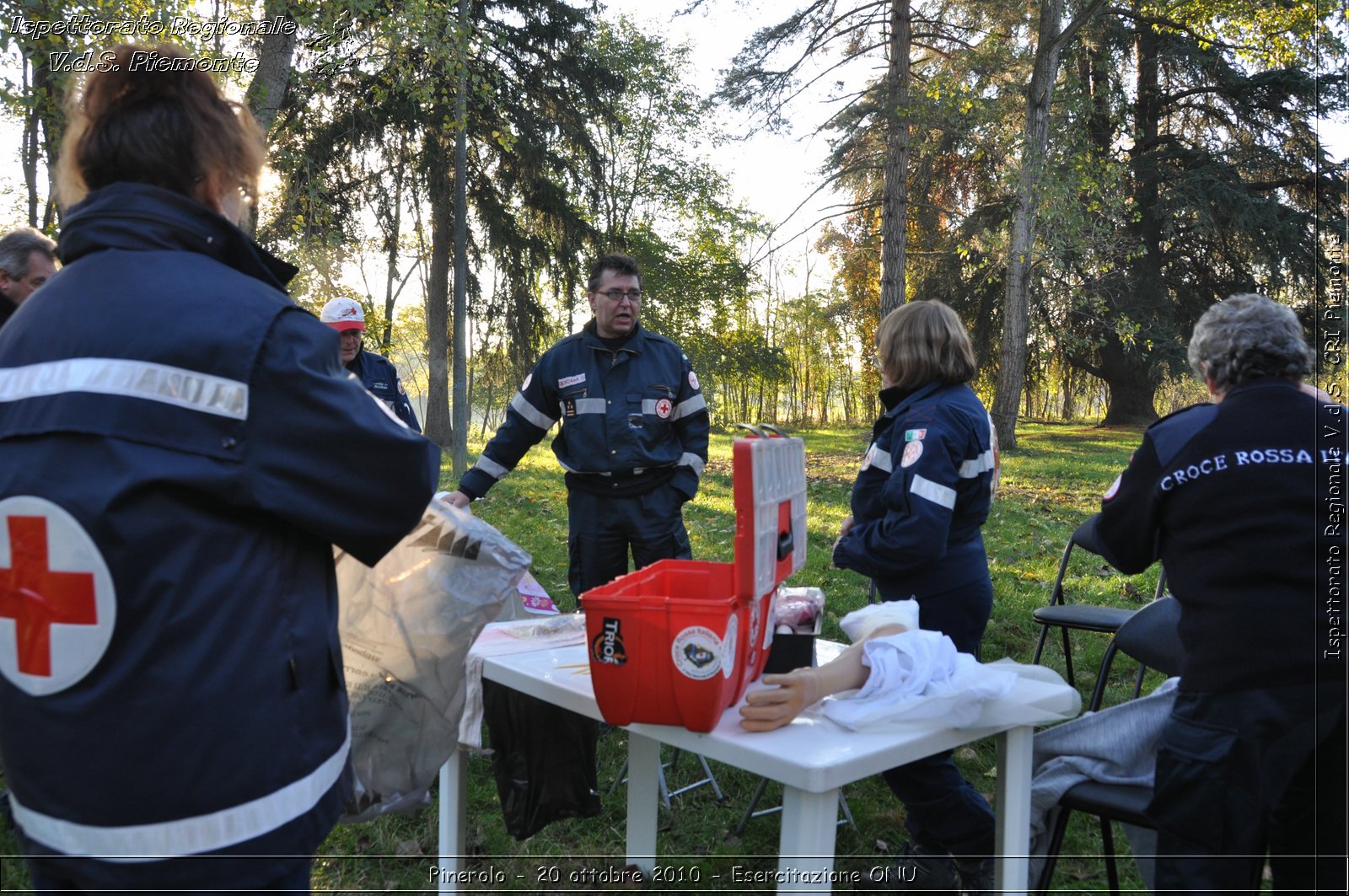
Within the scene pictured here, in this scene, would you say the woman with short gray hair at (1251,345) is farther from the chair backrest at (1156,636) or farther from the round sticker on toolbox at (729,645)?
the round sticker on toolbox at (729,645)

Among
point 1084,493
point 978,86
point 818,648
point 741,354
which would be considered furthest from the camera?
point 741,354

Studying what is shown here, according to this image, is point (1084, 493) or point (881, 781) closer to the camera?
point (881, 781)

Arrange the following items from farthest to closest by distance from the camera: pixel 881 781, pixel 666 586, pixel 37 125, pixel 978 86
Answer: pixel 978 86 < pixel 37 125 < pixel 881 781 < pixel 666 586

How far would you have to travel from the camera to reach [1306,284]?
21188 mm

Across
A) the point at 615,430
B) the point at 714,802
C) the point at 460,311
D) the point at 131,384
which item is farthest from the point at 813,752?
the point at 460,311

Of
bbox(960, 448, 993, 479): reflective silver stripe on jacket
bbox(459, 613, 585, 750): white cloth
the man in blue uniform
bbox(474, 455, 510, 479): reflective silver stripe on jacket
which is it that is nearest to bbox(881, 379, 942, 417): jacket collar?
bbox(960, 448, 993, 479): reflective silver stripe on jacket

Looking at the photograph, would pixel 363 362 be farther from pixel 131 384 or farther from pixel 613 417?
pixel 131 384

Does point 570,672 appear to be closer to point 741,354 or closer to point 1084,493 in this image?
point 1084,493

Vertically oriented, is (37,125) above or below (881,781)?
above

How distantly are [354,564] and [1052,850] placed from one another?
1.95m

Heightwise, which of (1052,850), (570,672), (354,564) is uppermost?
(354,564)

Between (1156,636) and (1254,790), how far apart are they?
1181 millimetres

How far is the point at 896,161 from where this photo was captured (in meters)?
12.2

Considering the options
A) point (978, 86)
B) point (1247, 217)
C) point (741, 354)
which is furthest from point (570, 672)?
point (1247, 217)
